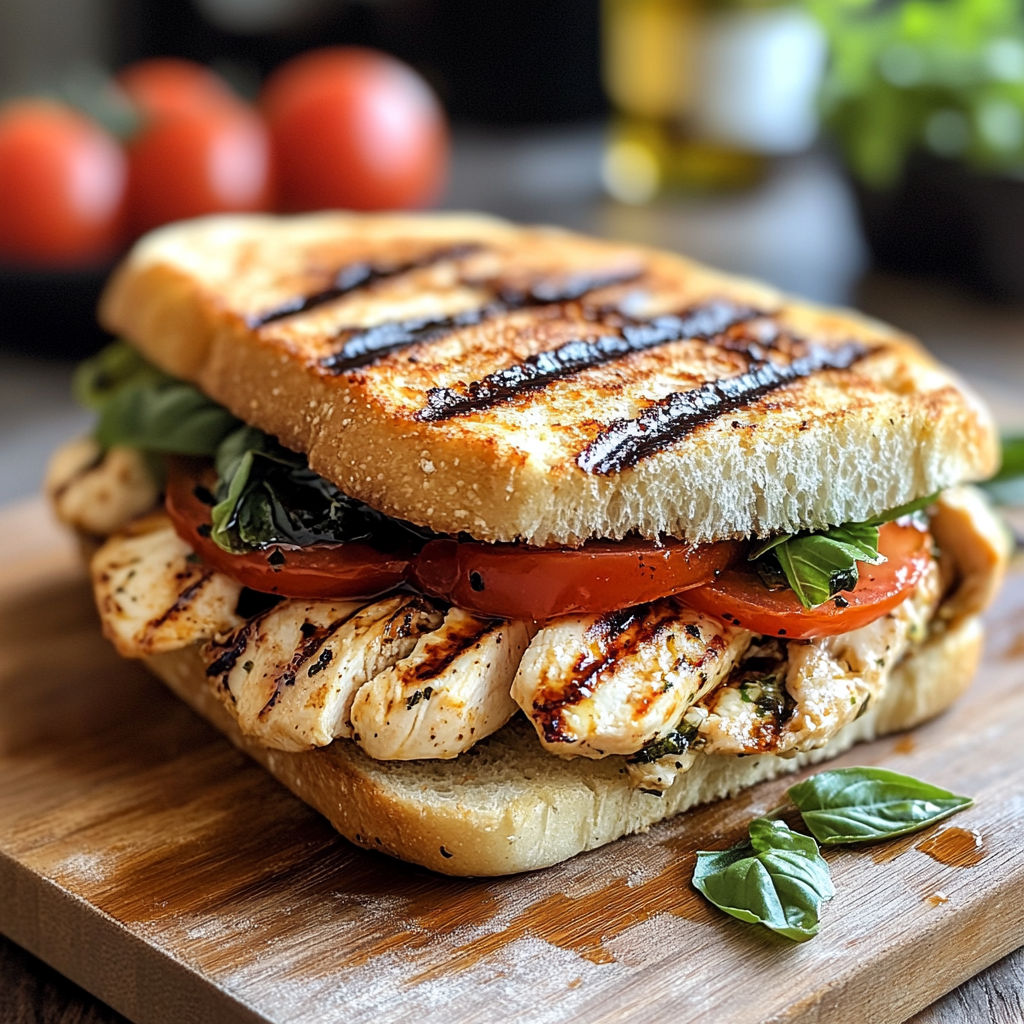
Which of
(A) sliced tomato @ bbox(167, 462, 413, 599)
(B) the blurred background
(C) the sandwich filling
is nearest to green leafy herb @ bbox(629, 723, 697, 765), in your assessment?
(C) the sandwich filling

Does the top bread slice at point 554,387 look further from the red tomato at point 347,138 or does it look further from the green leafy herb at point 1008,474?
the red tomato at point 347,138

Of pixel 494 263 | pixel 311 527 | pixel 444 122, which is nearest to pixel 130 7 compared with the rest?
pixel 444 122

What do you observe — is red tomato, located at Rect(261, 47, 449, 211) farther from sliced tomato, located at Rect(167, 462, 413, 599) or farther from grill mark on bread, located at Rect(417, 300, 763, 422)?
sliced tomato, located at Rect(167, 462, 413, 599)

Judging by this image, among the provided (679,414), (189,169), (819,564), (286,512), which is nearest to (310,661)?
(286,512)

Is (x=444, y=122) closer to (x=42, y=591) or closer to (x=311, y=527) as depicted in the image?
(x=42, y=591)

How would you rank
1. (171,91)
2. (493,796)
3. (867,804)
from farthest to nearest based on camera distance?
(171,91) → (867,804) → (493,796)

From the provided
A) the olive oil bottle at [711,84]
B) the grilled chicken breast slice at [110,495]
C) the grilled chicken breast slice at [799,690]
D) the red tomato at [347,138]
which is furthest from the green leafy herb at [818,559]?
the red tomato at [347,138]

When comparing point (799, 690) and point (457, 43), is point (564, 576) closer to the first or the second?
point (799, 690)

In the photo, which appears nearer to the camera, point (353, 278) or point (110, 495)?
point (110, 495)
